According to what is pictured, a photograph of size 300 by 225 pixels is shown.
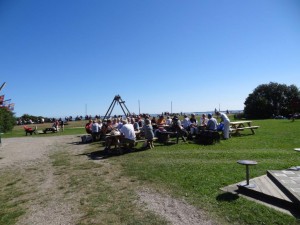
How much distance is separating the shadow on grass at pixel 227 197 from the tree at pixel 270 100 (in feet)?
153

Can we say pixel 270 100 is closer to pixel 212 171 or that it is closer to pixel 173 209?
pixel 212 171

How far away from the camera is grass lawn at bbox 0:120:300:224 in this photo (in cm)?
479

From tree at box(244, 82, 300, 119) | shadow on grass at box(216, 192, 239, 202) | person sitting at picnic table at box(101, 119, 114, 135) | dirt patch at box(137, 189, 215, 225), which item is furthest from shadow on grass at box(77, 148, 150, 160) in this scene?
tree at box(244, 82, 300, 119)

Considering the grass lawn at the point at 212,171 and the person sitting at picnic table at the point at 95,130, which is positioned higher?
the person sitting at picnic table at the point at 95,130

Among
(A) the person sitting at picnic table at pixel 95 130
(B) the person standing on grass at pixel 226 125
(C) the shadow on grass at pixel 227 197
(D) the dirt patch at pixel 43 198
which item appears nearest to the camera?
(D) the dirt patch at pixel 43 198

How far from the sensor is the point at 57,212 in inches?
208

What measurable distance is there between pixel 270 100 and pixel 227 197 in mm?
52197

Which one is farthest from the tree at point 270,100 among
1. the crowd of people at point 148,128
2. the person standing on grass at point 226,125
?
the person standing on grass at point 226,125

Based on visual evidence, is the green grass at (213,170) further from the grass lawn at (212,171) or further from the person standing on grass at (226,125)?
the person standing on grass at (226,125)

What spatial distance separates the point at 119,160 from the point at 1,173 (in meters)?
4.22

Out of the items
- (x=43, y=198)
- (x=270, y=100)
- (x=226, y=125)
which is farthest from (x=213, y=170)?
(x=270, y=100)

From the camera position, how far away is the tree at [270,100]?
161 ft

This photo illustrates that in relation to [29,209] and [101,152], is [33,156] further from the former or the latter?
[29,209]

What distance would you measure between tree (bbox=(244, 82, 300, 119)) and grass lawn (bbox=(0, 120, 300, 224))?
1570 inches
